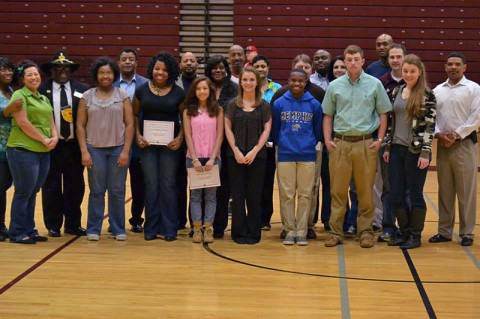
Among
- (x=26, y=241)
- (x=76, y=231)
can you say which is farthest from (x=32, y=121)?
(x=76, y=231)

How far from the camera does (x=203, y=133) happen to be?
6.16 metres

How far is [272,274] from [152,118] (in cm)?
181

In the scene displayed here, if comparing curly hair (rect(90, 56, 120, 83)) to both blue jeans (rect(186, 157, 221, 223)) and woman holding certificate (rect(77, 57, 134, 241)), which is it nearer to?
woman holding certificate (rect(77, 57, 134, 241))

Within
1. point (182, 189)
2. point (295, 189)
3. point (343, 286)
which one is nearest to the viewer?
point (343, 286)

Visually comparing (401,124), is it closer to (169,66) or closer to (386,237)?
(386,237)

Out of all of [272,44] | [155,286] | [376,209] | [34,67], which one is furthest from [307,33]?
[155,286]

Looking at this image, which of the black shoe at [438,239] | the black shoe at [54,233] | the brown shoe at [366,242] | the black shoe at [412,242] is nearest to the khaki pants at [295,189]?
the brown shoe at [366,242]

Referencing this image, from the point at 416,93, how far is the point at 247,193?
1561mm

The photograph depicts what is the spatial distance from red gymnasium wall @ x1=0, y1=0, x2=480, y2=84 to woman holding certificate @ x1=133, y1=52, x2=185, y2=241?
8.76 meters

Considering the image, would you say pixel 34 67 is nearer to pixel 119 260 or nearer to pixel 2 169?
pixel 2 169

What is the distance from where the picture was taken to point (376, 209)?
683 cm

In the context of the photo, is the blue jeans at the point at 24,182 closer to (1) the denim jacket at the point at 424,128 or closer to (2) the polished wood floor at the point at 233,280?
(2) the polished wood floor at the point at 233,280

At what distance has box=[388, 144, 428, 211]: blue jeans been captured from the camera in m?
5.96

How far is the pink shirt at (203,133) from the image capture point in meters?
6.15
